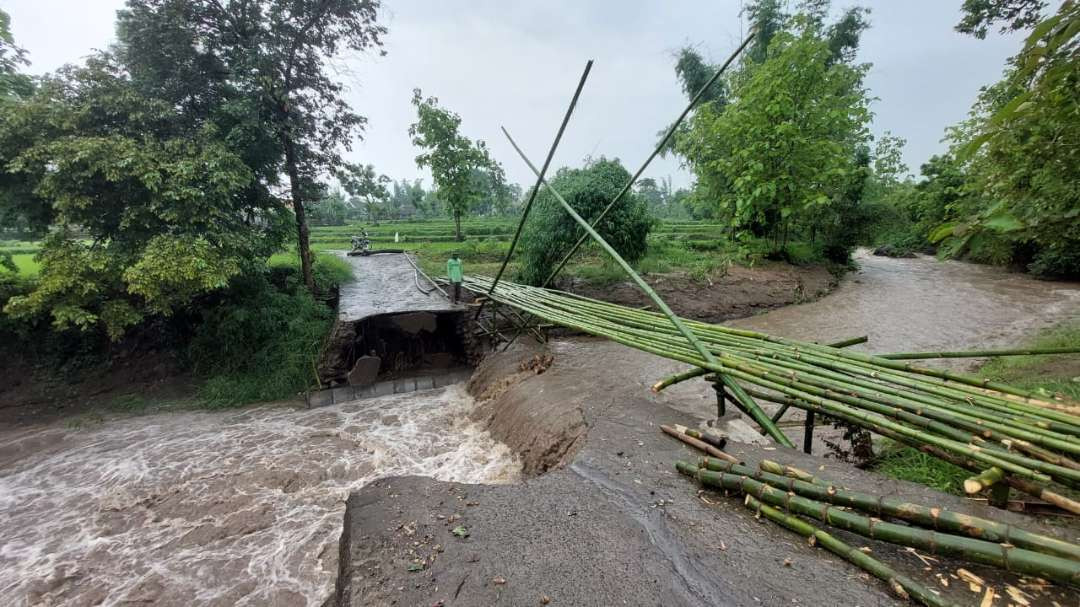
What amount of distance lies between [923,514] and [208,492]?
7628 mm

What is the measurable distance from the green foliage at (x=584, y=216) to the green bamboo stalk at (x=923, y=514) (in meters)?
8.63

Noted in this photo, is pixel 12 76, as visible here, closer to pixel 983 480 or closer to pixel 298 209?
pixel 298 209

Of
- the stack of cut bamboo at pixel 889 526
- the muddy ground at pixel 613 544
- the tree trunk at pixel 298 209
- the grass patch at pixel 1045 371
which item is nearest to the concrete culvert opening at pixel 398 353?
the tree trunk at pixel 298 209

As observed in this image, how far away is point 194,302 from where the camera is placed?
374 inches

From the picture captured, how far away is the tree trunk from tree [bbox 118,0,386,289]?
0.08ft

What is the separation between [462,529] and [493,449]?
3.19 m

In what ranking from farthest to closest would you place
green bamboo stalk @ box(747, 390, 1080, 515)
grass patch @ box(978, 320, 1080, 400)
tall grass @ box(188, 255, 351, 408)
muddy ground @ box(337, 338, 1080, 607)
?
1. tall grass @ box(188, 255, 351, 408)
2. grass patch @ box(978, 320, 1080, 400)
3. muddy ground @ box(337, 338, 1080, 607)
4. green bamboo stalk @ box(747, 390, 1080, 515)

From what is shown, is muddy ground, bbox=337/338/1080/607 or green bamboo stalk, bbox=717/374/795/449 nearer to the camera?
muddy ground, bbox=337/338/1080/607

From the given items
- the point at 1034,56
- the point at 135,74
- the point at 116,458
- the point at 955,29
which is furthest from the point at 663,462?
the point at 955,29

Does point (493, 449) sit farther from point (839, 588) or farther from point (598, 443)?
point (839, 588)

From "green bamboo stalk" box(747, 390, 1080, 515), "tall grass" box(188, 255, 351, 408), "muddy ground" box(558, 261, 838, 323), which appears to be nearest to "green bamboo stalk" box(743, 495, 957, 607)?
"green bamboo stalk" box(747, 390, 1080, 515)

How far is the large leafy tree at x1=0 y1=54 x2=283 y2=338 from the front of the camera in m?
6.61

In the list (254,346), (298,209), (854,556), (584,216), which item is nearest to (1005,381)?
(854,556)

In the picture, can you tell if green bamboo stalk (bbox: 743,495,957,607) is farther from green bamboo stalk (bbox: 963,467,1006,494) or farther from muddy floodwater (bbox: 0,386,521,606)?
muddy floodwater (bbox: 0,386,521,606)
